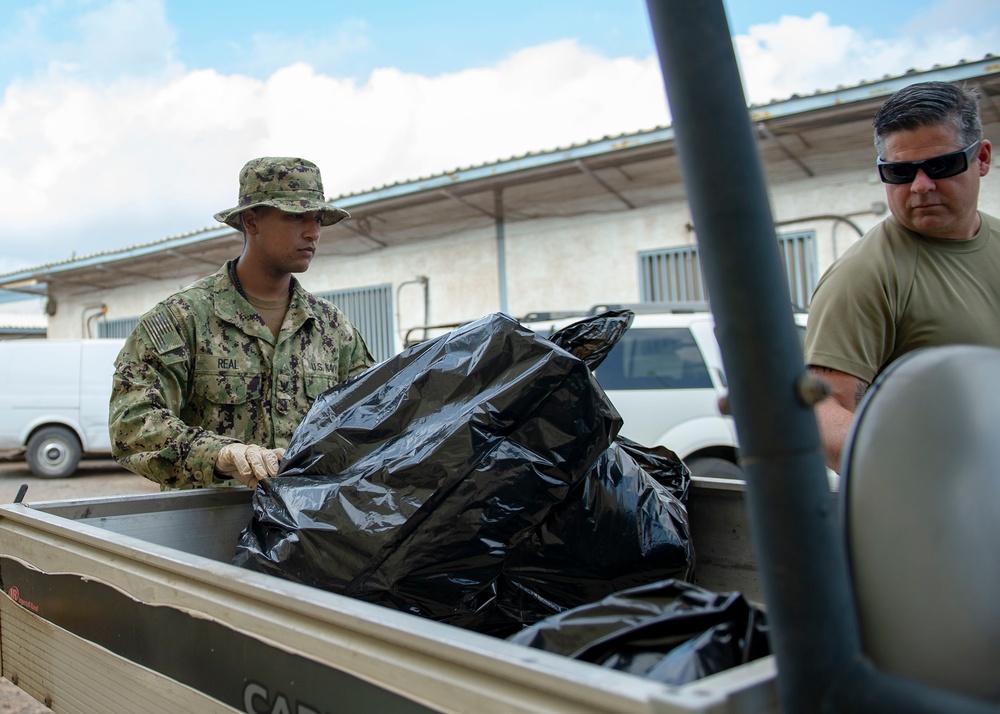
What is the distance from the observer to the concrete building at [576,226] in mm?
8195

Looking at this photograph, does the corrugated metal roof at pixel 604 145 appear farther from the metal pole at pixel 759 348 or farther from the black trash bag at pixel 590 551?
the metal pole at pixel 759 348

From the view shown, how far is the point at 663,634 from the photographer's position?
107cm

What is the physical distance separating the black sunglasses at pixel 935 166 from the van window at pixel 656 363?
3.72 metres

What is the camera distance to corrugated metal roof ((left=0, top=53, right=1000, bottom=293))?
713 centimetres

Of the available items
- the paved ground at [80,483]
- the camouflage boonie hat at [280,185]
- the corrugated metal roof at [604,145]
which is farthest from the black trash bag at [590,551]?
the paved ground at [80,483]

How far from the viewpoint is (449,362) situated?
1.72 m

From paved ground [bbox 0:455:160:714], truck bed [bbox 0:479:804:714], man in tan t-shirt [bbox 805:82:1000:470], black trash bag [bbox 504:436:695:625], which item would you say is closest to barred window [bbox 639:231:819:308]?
paved ground [bbox 0:455:160:714]

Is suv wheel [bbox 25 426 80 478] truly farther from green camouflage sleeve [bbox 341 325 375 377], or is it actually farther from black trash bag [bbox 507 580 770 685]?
black trash bag [bbox 507 580 770 685]

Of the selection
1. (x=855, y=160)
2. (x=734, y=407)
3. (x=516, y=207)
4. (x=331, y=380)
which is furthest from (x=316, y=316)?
(x=516, y=207)

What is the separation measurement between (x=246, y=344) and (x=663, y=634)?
211 cm

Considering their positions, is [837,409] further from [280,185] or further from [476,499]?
[280,185]

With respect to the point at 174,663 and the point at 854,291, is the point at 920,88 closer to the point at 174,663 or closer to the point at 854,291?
the point at 854,291

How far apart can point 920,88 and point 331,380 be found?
204 centimetres

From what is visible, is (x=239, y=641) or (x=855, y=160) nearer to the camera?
(x=239, y=641)
